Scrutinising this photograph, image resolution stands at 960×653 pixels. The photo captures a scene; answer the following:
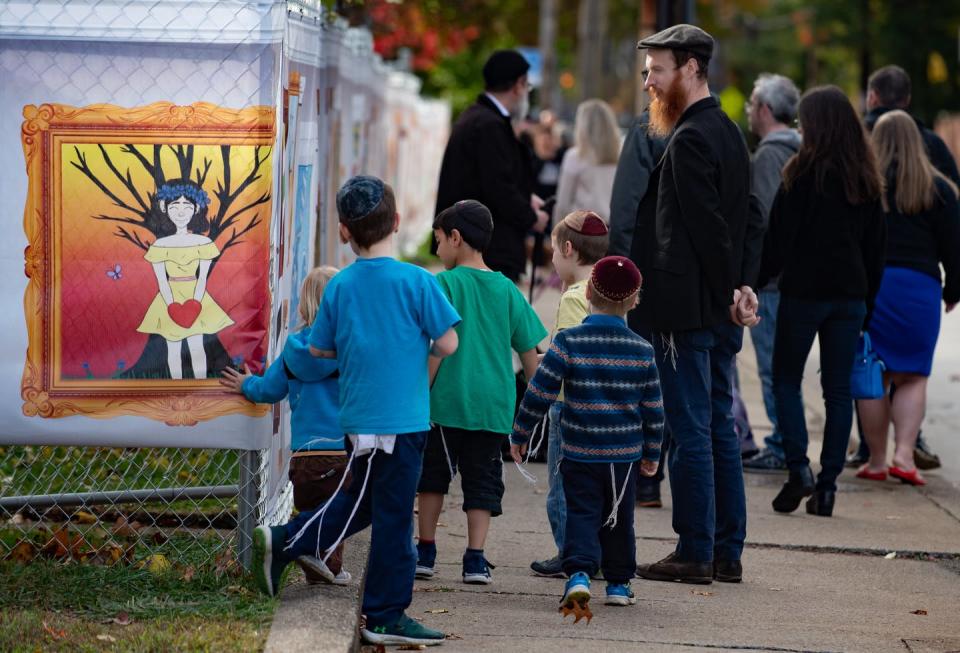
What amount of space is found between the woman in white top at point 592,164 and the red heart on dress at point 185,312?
14.6ft

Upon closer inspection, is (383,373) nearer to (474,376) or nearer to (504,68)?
(474,376)

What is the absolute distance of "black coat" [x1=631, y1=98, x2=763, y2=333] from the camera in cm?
554

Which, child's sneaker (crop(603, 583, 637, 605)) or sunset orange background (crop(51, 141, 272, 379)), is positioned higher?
sunset orange background (crop(51, 141, 272, 379))

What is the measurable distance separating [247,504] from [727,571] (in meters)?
1.95

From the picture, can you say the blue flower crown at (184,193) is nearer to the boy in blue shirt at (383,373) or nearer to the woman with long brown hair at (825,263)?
the boy in blue shirt at (383,373)

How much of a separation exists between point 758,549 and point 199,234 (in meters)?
2.96

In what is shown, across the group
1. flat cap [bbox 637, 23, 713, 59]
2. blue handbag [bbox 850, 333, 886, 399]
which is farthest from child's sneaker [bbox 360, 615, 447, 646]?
blue handbag [bbox 850, 333, 886, 399]

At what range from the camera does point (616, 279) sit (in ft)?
17.0

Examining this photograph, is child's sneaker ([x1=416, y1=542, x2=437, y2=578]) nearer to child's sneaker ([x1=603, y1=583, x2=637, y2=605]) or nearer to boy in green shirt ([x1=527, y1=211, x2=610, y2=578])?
boy in green shirt ([x1=527, y1=211, x2=610, y2=578])

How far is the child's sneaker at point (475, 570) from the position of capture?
5.68m

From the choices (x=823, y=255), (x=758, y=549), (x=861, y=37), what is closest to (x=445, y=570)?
(x=758, y=549)

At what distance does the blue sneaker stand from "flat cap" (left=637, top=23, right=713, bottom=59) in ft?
6.54

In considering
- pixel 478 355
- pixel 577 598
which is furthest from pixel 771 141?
pixel 577 598

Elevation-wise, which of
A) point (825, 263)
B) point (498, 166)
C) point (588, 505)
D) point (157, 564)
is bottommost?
point (157, 564)
